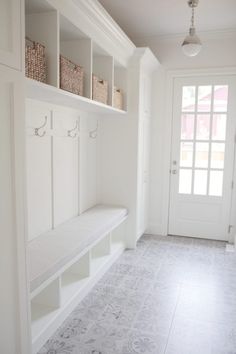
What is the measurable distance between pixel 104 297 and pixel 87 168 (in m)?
1.39

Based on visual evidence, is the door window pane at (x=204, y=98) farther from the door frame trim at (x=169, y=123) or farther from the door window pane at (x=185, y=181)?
the door window pane at (x=185, y=181)

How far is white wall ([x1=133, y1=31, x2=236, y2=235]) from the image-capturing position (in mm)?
3787

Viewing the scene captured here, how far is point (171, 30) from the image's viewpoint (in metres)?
3.74

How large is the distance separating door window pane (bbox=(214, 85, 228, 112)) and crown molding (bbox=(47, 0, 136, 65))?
4.21 feet

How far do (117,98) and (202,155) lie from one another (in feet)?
4.74

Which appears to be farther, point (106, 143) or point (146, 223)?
point (146, 223)

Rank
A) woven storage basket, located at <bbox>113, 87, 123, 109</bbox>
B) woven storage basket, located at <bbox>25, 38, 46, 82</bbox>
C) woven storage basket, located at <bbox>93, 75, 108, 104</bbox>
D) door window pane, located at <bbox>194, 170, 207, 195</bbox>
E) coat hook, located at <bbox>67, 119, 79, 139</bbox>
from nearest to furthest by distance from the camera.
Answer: woven storage basket, located at <bbox>25, 38, 46, 82</bbox>
woven storage basket, located at <bbox>93, 75, 108, 104</bbox>
coat hook, located at <bbox>67, 119, 79, 139</bbox>
woven storage basket, located at <bbox>113, 87, 123, 109</bbox>
door window pane, located at <bbox>194, 170, 207, 195</bbox>

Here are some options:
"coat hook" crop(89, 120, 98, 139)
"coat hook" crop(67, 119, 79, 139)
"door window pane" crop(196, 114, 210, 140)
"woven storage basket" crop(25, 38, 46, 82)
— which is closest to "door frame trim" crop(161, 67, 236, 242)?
"door window pane" crop(196, 114, 210, 140)

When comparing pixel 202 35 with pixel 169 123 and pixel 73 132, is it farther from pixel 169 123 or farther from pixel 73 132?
pixel 73 132

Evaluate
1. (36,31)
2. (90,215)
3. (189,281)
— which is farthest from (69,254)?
(36,31)

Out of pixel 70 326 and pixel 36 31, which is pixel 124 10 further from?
pixel 70 326

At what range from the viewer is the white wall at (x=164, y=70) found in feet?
12.4

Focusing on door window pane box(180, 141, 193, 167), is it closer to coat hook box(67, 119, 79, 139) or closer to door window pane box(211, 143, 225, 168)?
door window pane box(211, 143, 225, 168)

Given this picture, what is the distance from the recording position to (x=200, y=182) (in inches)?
162
